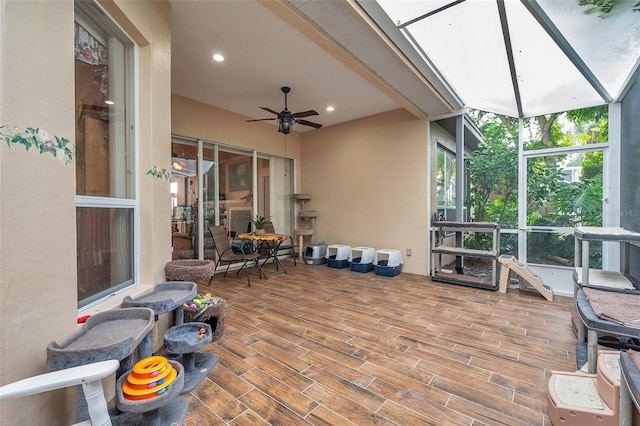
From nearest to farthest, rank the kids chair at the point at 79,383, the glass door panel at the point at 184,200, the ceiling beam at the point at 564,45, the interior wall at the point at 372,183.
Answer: the kids chair at the point at 79,383, the ceiling beam at the point at 564,45, the glass door panel at the point at 184,200, the interior wall at the point at 372,183

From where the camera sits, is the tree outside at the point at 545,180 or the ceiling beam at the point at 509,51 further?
the tree outside at the point at 545,180

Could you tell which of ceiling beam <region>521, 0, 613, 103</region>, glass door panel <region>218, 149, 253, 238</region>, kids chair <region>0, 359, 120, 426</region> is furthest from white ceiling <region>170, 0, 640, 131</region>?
kids chair <region>0, 359, 120, 426</region>

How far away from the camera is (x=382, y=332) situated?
2.55m

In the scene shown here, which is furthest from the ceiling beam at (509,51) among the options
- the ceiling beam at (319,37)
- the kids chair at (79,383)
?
the kids chair at (79,383)

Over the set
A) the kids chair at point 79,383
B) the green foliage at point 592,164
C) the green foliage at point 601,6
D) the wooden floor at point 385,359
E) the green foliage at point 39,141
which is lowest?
the wooden floor at point 385,359

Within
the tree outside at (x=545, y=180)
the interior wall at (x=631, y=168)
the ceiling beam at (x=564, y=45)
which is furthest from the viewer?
the tree outside at (x=545, y=180)

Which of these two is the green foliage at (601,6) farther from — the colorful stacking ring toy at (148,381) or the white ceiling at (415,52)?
the colorful stacking ring toy at (148,381)

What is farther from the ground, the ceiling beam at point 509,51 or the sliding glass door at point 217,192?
the ceiling beam at point 509,51

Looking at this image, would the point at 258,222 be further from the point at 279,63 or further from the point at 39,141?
the point at 39,141

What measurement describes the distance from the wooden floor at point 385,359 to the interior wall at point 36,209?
0.80m

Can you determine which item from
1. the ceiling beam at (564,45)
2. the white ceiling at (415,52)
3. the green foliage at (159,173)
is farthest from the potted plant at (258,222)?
A: the ceiling beam at (564,45)

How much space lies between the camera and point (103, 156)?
5.98 ft

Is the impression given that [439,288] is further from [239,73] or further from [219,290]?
[239,73]

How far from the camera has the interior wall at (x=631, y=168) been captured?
2.89 meters
